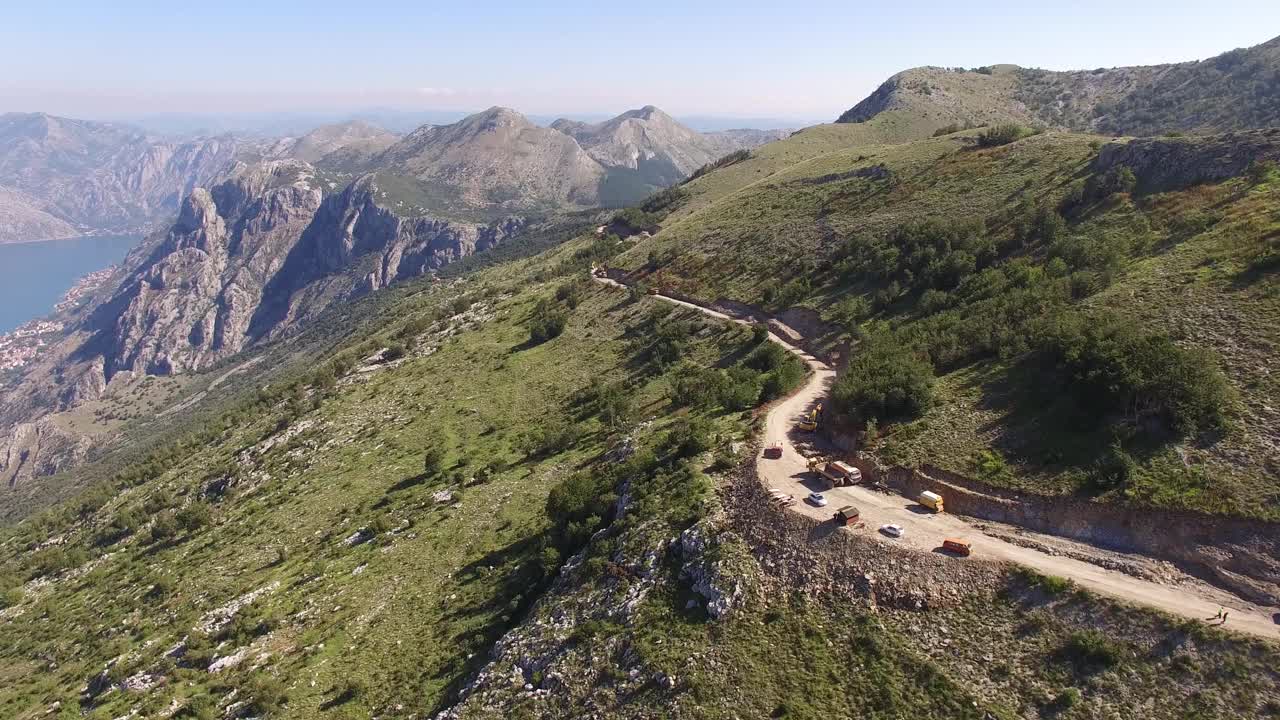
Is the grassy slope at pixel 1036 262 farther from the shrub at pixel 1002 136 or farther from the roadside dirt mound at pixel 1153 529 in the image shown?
the shrub at pixel 1002 136

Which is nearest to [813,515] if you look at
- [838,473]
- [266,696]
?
[838,473]

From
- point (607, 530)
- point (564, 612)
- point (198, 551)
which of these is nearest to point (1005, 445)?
point (607, 530)

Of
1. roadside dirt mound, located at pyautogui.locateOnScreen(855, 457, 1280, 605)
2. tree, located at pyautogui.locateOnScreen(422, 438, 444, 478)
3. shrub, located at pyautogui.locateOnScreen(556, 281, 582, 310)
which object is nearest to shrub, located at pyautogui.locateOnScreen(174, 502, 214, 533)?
tree, located at pyautogui.locateOnScreen(422, 438, 444, 478)

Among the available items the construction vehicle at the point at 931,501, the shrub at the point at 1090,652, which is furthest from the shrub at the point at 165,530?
the shrub at the point at 1090,652

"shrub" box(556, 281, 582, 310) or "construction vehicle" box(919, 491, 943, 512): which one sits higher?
"construction vehicle" box(919, 491, 943, 512)

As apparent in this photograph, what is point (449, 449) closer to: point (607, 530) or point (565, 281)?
point (607, 530)

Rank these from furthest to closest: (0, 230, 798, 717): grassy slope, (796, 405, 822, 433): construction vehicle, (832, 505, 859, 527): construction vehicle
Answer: (796, 405, 822, 433): construction vehicle → (0, 230, 798, 717): grassy slope → (832, 505, 859, 527): construction vehicle

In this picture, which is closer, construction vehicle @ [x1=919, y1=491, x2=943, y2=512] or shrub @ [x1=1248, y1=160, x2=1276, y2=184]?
construction vehicle @ [x1=919, y1=491, x2=943, y2=512]

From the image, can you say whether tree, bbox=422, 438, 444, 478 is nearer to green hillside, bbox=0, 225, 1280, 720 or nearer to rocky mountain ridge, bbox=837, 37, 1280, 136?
green hillside, bbox=0, 225, 1280, 720

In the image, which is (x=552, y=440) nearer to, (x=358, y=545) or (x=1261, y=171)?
(x=358, y=545)
